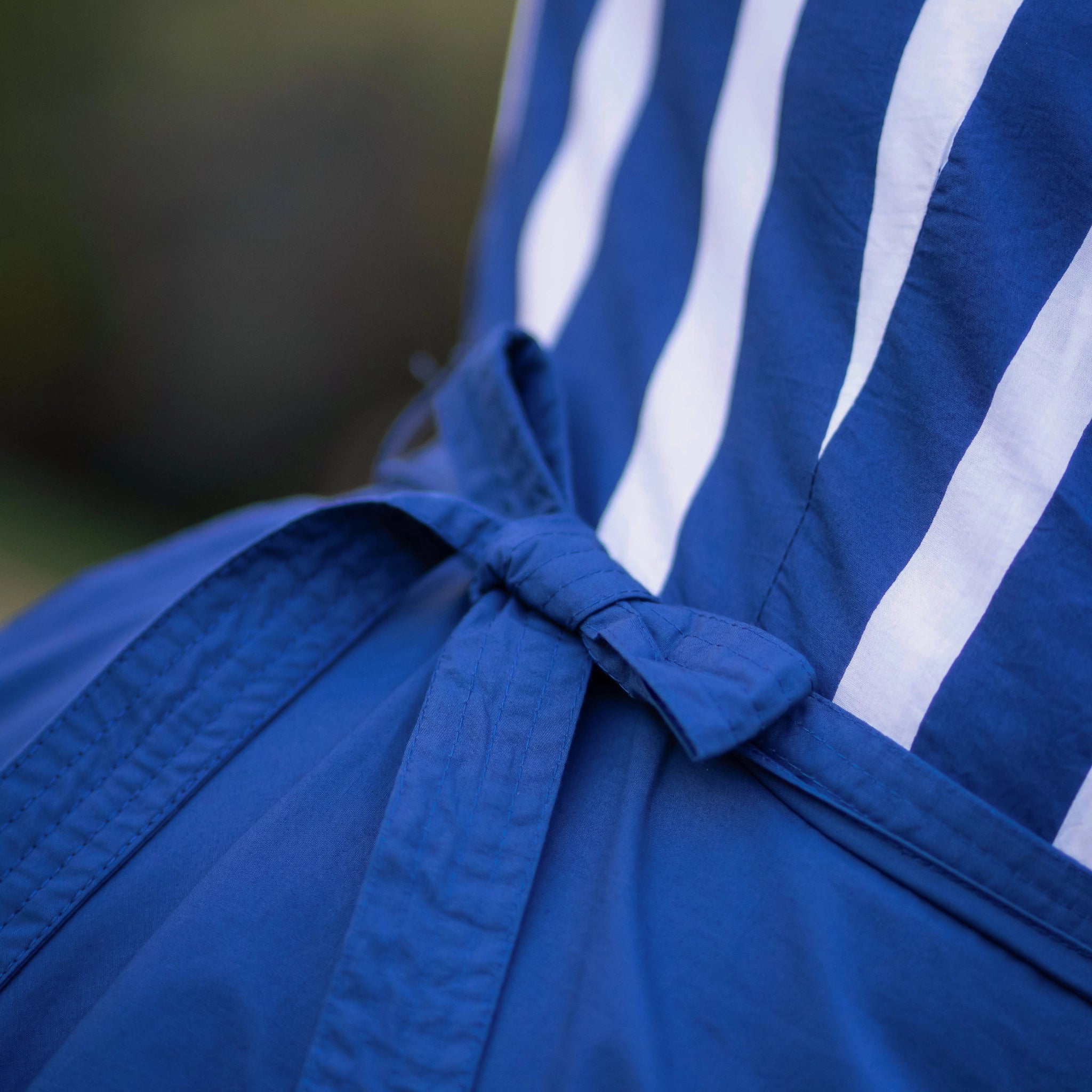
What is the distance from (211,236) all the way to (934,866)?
2.48 meters

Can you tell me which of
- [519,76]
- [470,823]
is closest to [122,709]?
[470,823]

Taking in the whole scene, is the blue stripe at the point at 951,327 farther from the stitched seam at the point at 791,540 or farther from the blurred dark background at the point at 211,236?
the blurred dark background at the point at 211,236

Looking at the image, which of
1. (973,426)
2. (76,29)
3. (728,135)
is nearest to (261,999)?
(973,426)

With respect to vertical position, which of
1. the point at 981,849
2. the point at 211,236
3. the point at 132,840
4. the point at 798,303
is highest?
the point at 798,303

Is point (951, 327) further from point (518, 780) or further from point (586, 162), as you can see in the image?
point (586, 162)

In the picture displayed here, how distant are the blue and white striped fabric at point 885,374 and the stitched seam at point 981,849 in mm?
24

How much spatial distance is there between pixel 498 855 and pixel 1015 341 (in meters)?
0.36

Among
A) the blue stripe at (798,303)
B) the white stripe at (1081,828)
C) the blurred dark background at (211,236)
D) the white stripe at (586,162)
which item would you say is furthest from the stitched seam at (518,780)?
the blurred dark background at (211,236)

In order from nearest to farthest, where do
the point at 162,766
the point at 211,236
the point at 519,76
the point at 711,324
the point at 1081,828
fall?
the point at 1081,828
the point at 162,766
the point at 711,324
the point at 519,76
the point at 211,236

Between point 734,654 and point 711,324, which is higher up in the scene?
point 711,324

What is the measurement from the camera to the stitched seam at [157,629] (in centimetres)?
53

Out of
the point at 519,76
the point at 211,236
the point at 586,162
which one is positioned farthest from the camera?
the point at 211,236

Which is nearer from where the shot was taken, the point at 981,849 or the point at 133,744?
the point at 981,849

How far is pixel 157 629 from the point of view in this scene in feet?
1.83
